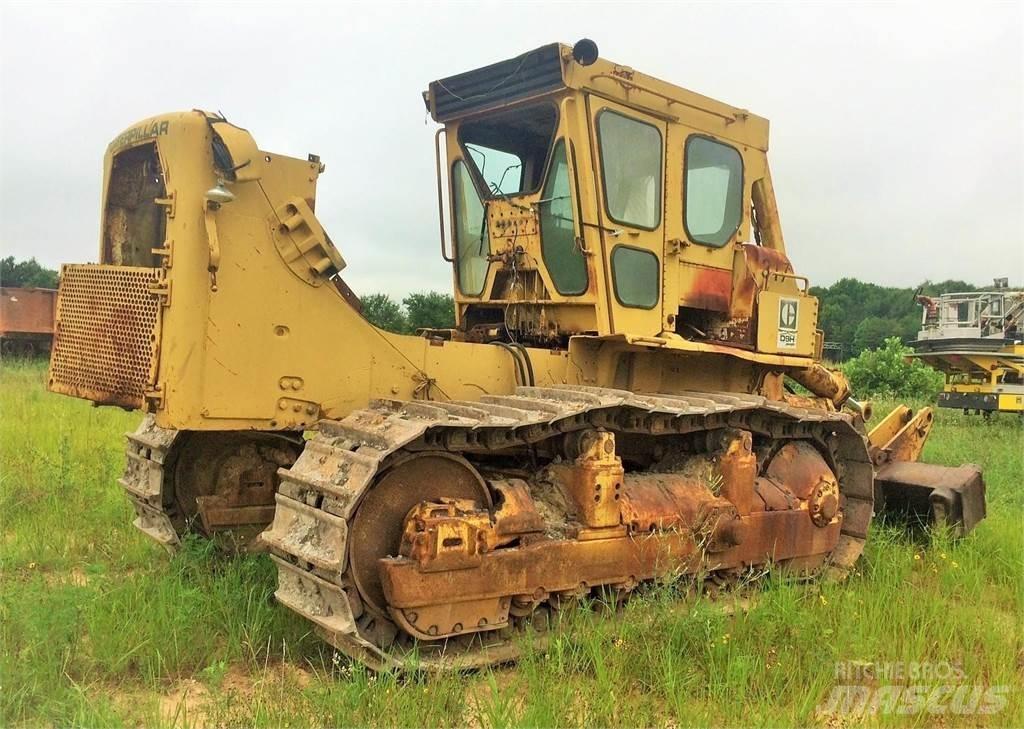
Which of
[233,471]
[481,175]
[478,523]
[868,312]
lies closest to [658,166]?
[481,175]

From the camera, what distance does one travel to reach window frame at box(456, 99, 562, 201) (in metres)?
5.16

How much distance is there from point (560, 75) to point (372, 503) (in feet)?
9.28

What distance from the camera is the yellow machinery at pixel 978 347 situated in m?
15.3

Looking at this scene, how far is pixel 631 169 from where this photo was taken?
211 inches

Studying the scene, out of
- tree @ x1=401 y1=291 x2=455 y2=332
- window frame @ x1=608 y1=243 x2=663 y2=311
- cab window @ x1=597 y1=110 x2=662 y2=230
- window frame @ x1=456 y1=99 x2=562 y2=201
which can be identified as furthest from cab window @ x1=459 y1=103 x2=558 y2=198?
tree @ x1=401 y1=291 x2=455 y2=332

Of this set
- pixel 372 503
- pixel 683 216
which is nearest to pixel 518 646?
pixel 372 503

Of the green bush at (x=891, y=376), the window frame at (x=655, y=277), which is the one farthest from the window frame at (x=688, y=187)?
the green bush at (x=891, y=376)

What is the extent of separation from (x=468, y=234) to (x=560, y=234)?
96cm

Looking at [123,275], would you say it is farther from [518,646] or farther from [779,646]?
[779,646]

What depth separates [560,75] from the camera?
4.97m

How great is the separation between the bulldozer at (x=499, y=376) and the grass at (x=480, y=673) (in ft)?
0.87

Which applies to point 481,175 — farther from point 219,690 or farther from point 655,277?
point 219,690

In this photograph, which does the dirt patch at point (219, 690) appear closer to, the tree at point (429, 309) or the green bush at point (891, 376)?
the tree at point (429, 309)

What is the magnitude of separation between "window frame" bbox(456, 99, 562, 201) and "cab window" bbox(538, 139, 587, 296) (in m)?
0.05
